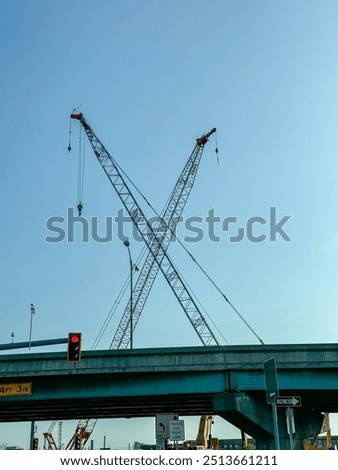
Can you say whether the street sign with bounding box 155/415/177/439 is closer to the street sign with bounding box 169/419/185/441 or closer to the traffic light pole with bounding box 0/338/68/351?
the street sign with bounding box 169/419/185/441

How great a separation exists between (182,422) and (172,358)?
2066cm

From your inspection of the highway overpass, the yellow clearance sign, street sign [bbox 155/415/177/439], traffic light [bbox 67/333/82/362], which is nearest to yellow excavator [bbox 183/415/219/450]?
the highway overpass

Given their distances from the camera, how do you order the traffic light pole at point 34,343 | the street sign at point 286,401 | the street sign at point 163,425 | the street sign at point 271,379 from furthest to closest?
1. the traffic light pole at point 34,343
2. the street sign at point 163,425
3. the street sign at point 286,401
4. the street sign at point 271,379

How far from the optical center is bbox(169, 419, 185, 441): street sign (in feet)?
65.6

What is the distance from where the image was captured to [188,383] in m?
41.0

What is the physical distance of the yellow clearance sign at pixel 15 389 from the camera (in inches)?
1624

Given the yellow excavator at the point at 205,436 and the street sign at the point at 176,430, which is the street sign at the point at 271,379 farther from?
the yellow excavator at the point at 205,436

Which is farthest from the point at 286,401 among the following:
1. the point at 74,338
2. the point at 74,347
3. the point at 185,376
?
the point at 185,376

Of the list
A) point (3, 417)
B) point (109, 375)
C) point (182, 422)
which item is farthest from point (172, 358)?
point (3, 417)

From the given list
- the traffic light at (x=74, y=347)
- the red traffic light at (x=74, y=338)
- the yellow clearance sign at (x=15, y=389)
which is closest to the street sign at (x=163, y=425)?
the traffic light at (x=74, y=347)

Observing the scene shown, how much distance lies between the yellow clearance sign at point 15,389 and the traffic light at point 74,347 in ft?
55.2

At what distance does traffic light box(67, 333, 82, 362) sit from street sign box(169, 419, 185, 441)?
7695mm

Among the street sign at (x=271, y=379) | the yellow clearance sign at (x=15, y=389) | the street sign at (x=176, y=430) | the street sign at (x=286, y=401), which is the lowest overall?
the street sign at (x=176, y=430)
